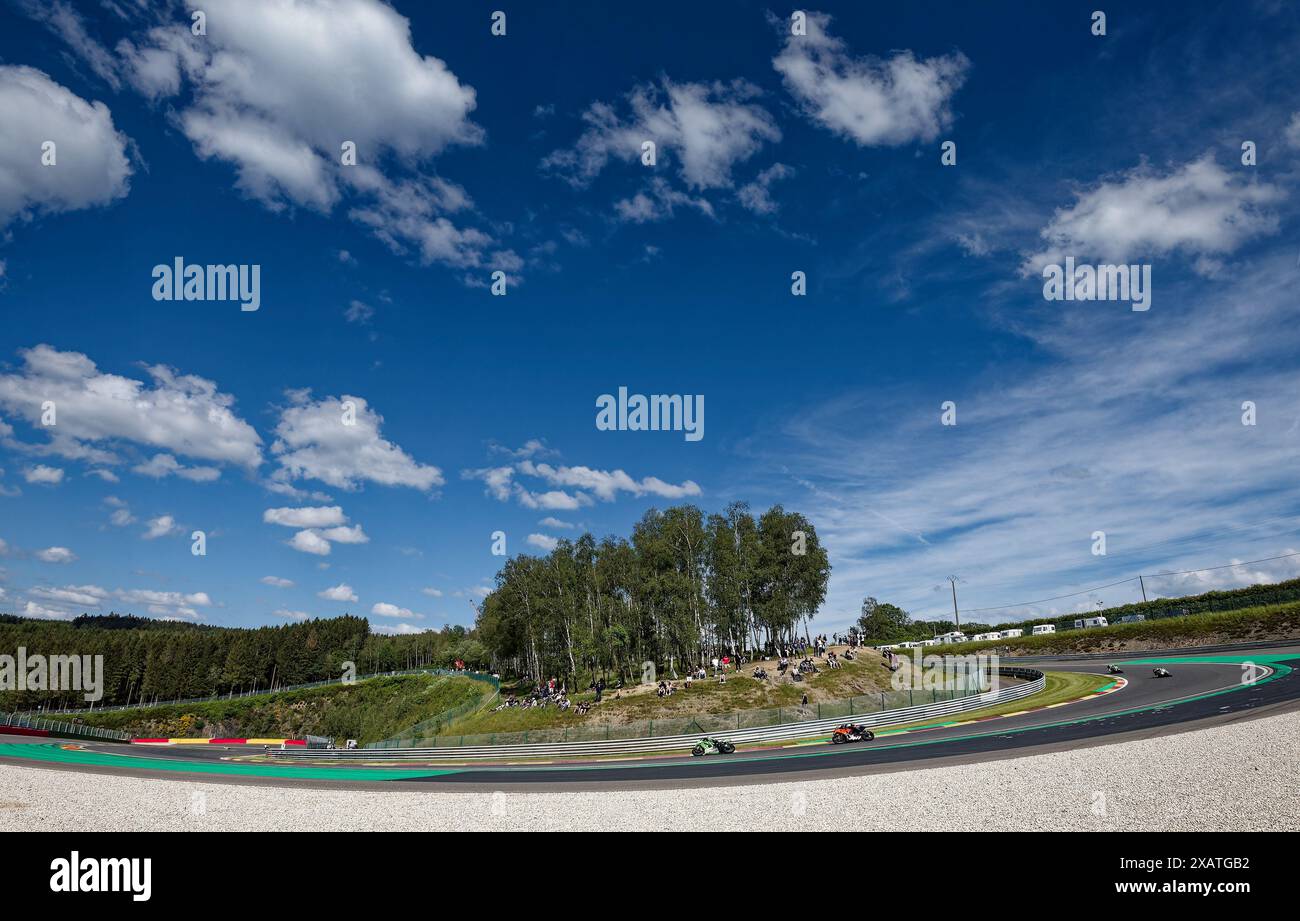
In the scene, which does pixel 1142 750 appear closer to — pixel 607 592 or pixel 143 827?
pixel 143 827

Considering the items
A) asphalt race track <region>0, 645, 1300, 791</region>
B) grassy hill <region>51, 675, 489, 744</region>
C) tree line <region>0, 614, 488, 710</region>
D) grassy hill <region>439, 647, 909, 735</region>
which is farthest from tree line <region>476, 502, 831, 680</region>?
tree line <region>0, 614, 488, 710</region>

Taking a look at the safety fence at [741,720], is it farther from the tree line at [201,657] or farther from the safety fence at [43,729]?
the tree line at [201,657]

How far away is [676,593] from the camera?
69562mm

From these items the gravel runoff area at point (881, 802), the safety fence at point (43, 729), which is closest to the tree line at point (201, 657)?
the safety fence at point (43, 729)

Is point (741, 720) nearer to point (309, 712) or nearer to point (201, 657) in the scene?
point (309, 712)

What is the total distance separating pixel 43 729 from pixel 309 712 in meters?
46.9

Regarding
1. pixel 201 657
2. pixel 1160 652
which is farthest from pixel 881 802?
pixel 201 657
